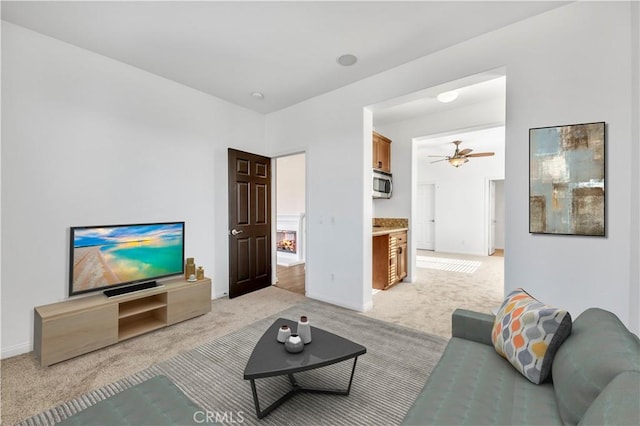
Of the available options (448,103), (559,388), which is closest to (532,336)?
(559,388)

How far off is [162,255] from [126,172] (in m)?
1.00

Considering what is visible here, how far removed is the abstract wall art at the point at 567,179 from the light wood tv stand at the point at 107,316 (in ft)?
11.5

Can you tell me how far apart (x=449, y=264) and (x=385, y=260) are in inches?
110

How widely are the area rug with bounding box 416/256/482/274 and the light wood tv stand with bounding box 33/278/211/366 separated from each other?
185 inches

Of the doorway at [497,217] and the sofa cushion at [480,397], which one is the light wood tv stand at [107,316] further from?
the doorway at [497,217]

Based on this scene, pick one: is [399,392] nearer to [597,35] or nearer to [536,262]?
[536,262]

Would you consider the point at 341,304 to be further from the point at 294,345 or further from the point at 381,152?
the point at 381,152

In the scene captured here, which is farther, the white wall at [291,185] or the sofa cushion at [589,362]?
the white wall at [291,185]

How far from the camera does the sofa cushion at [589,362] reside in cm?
95

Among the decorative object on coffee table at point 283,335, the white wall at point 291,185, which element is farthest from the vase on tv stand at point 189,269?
the white wall at point 291,185

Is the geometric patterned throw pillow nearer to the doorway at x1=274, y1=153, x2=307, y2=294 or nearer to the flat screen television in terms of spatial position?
the flat screen television

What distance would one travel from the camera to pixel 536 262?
233cm

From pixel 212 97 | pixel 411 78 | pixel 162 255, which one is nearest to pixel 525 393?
pixel 411 78

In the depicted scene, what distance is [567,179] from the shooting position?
2.17m
